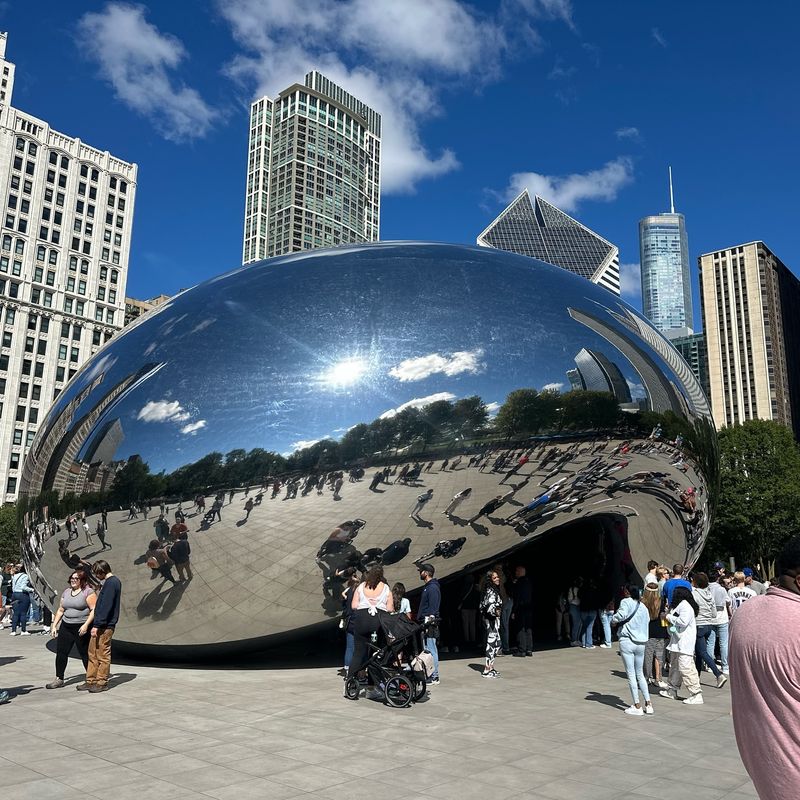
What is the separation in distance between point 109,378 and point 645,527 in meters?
8.24

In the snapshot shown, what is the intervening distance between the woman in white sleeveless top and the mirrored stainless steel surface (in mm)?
541

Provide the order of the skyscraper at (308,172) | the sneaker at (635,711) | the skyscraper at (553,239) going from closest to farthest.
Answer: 1. the sneaker at (635,711)
2. the skyscraper at (553,239)
3. the skyscraper at (308,172)

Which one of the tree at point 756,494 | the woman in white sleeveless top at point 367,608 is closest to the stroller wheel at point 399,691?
the woman in white sleeveless top at point 367,608

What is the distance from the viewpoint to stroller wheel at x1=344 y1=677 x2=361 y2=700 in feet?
25.5

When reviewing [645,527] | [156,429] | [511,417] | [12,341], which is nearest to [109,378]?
[156,429]

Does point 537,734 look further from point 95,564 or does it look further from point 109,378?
point 109,378

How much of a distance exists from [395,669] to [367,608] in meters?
0.69

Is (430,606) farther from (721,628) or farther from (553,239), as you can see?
(553,239)

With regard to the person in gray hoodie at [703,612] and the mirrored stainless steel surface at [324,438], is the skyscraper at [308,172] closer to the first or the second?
the mirrored stainless steel surface at [324,438]

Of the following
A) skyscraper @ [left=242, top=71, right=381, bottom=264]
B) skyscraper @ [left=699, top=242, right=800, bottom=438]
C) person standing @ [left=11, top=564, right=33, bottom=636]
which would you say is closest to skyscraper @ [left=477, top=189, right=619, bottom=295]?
skyscraper @ [left=699, top=242, right=800, bottom=438]

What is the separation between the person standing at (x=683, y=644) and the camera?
808 centimetres

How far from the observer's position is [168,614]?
342 inches

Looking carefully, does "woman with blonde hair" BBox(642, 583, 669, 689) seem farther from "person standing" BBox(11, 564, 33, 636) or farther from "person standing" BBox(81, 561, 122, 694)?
"person standing" BBox(11, 564, 33, 636)

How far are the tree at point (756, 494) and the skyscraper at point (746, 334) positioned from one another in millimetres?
84678
